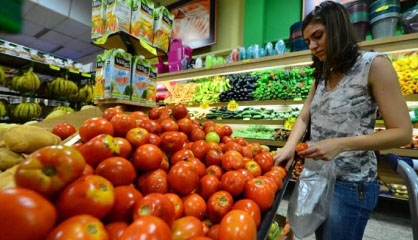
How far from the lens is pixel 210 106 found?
418 cm

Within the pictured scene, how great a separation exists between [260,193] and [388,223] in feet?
8.47

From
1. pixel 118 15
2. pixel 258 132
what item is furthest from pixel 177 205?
pixel 258 132

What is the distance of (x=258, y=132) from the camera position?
3.53m

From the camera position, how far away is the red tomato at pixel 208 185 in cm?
82

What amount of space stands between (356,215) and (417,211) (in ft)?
0.86

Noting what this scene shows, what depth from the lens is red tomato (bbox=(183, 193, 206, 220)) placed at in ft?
2.26

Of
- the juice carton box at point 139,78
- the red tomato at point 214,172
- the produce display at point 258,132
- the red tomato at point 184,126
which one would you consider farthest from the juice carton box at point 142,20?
the produce display at point 258,132

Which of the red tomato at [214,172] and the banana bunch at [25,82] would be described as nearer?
the red tomato at [214,172]

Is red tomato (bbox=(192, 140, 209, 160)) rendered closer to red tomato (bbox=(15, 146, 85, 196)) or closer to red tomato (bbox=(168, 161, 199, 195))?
red tomato (bbox=(168, 161, 199, 195))

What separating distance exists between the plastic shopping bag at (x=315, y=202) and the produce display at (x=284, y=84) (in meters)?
2.25

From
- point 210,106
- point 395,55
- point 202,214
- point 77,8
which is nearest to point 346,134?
point 202,214

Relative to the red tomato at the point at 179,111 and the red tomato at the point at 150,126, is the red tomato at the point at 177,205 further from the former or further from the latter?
the red tomato at the point at 179,111

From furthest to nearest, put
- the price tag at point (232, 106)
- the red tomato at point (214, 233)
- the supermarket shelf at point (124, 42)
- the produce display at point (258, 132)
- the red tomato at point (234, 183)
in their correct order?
the price tag at point (232, 106)
the produce display at point (258, 132)
the supermarket shelf at point (124, 42)
the red tomato at point (234, 183)
the red tomato at point (214, 233)

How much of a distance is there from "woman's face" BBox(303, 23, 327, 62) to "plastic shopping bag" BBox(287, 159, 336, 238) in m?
0.62
